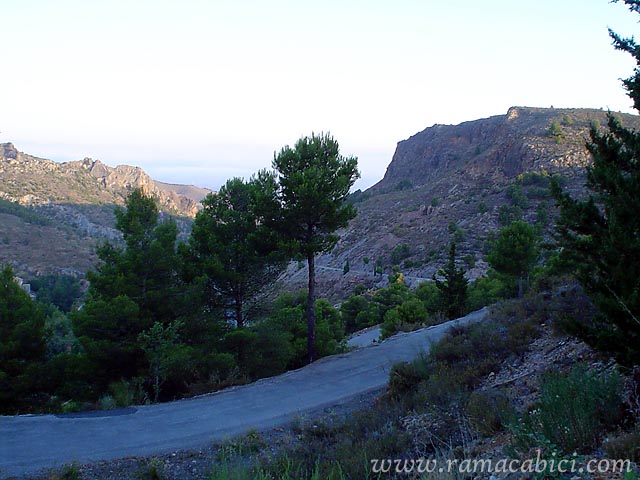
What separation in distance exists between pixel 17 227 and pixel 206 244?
7281 cm

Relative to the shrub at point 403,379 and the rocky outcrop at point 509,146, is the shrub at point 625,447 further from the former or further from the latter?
the rocky outcrop at point 509,146

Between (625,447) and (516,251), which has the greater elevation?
(516,251)

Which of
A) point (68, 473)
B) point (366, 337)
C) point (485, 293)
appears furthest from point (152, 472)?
point (485, 293)

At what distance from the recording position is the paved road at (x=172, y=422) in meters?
8.12

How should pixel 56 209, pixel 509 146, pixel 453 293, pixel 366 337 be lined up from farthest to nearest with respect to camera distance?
pixel 56 209 < pixel 509 146 < pixel 366 337 < pixel 453 293

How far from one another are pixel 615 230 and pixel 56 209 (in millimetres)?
113738

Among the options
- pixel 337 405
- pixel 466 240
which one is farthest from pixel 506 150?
pixel 337 405

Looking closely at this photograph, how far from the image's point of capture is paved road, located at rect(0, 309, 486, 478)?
8117 millimetres

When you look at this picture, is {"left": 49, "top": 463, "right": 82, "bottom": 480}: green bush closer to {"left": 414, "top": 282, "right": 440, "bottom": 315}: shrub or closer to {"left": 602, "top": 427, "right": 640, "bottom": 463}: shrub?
{"left": 602, "top": 427, "right": 640, "bottom": 463}: shrub

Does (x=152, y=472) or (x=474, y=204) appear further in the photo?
(x=474, y=204)

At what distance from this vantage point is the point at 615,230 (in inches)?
192

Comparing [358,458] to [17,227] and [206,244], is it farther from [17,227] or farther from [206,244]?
[17,227]

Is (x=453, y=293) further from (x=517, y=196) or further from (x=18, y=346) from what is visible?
(x=517, y=196)

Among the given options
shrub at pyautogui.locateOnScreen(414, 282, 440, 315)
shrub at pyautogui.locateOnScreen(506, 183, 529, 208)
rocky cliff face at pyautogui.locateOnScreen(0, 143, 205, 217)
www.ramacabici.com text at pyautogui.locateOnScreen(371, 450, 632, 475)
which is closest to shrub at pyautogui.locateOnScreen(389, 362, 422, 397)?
www.ramacabici.com text at pyautogui.locateOnScreen(371, 450, 632, 475)
